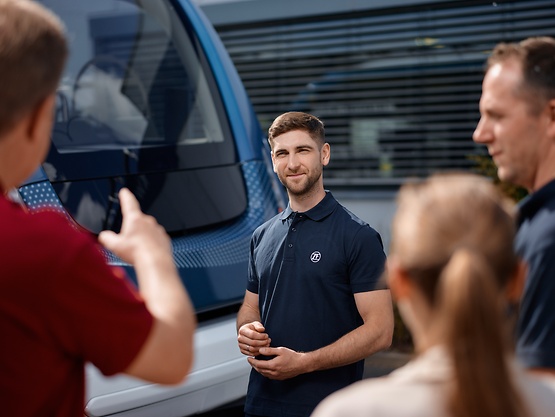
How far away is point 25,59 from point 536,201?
1107mm

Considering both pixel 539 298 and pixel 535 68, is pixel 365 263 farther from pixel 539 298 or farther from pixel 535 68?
pixel 539 298

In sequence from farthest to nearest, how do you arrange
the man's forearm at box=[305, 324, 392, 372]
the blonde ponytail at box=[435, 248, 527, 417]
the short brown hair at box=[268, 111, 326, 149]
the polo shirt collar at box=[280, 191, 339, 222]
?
the short brown hair at box=[268, 111, 326, 149] → the polo shirt collar at box=[280, 191, 339, 222] → the man's forearm at box=[305, 324, 392, 372] → the blonde ponytail at box=[435, 248, 527, 417]

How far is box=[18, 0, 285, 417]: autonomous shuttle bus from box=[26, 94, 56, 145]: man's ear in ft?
6.43

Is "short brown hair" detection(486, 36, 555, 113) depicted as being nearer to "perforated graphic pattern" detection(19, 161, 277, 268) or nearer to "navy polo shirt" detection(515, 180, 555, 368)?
"navy polo shirt" detection(515, 180, 555, 368)

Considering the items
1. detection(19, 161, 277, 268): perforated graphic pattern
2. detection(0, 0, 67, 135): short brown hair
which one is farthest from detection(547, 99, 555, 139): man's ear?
detection(19, 161, 277, 268): perforated graphic pattern

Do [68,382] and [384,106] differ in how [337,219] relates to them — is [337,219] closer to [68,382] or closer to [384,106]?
[68,382]

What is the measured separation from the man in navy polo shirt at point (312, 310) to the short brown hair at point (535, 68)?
46.2 inches

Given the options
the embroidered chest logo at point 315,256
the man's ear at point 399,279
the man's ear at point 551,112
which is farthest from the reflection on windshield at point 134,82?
A: the man's ear at point 399,279

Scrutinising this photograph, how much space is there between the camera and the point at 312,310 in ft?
10.6

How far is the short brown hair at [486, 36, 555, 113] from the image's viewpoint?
214cm

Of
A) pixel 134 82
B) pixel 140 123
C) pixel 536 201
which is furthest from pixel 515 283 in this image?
pixel 134 82

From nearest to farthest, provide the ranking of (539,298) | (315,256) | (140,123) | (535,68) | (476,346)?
(476,346) < (539,298) < (535,68) < (315,256) < (140,123)

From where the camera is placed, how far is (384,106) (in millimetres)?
9766

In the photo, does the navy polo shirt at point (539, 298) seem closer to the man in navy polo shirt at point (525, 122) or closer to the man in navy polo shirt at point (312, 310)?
the man in navy polo shirt at point (525, 122)
